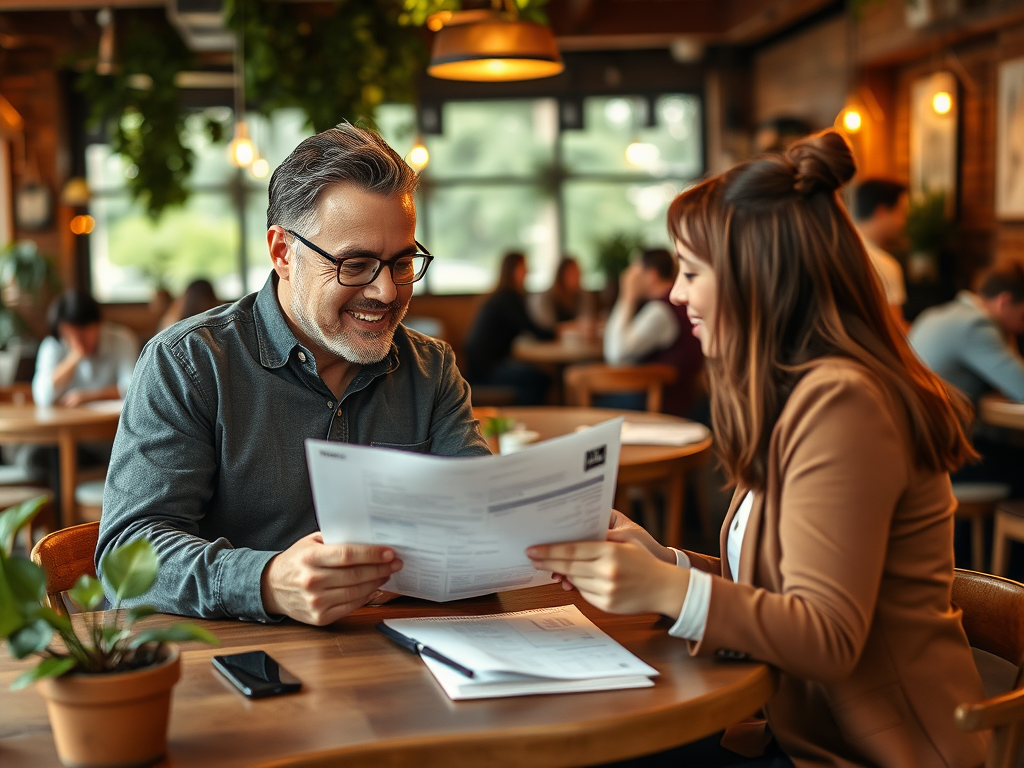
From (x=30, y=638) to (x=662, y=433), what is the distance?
2.49 m

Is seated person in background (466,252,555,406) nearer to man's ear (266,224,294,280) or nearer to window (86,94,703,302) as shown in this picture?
window (86,94,703,302)

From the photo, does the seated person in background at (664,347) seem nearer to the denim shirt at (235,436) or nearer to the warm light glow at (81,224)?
the denim shirt at (235,436)

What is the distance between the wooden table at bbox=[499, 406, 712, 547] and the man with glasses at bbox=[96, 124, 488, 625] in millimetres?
1135

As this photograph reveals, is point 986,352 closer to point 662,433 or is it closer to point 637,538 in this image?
point 662,433

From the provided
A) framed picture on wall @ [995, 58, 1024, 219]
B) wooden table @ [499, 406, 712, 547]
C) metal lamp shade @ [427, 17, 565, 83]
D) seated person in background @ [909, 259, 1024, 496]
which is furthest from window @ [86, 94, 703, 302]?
metal lamp shade @ [427, 17, 565, 83]

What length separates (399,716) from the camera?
112 centimetres

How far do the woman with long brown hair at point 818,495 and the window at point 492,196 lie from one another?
8.59 m

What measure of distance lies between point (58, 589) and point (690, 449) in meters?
1.89

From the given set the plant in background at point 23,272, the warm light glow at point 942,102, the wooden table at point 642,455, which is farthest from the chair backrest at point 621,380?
the plant in background at point 23,272

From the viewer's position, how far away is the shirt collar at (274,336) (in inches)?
69.2

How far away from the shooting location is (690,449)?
10.1 feet

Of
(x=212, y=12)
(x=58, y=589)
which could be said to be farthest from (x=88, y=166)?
(x=58, y=589)

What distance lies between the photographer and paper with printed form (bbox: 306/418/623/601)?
1188mm

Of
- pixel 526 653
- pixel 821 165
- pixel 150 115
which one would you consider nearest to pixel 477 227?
pixel 150 115
